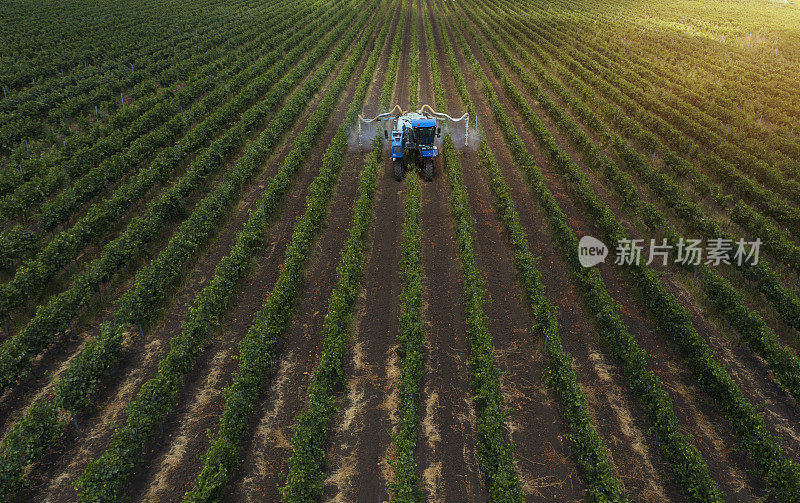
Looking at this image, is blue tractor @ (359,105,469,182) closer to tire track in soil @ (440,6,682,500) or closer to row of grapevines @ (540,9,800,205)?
tire track in soil @ (440,6,682,500)

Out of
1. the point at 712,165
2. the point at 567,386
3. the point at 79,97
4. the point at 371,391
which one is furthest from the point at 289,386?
the point at 79,97

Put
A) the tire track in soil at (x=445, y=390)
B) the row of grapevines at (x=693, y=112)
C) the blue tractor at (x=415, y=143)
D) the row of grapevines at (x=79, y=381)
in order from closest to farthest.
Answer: the row of grapevines at (x=79, y=381), the tire track in soil at (x=445, y=390), the blue tractor at (x=415, y=143), the row of grapevines at (x=693, y=112)

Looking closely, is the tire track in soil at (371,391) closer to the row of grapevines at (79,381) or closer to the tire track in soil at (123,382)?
the tire track in soil at (123,382)

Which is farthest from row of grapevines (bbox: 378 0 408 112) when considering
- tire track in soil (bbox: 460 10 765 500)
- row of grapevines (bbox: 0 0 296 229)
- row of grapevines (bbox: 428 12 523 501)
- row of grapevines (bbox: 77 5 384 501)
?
tire track in soil (bbox: 460 10 765 500)

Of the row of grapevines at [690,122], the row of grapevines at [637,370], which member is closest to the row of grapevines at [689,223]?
the row of grapevines at [637,370]

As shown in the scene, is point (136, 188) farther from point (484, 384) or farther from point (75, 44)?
point (75, 44)

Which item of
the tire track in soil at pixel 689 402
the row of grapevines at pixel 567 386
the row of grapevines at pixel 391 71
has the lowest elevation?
the tire track in soil at pixel 689 402

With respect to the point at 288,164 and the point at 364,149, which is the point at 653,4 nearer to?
the point at 364,149

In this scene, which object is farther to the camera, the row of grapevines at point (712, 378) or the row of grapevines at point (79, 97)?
the row of grapevines at point (79, 97)

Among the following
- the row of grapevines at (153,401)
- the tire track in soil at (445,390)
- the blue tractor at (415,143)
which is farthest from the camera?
the blue tractor at (415,143)
